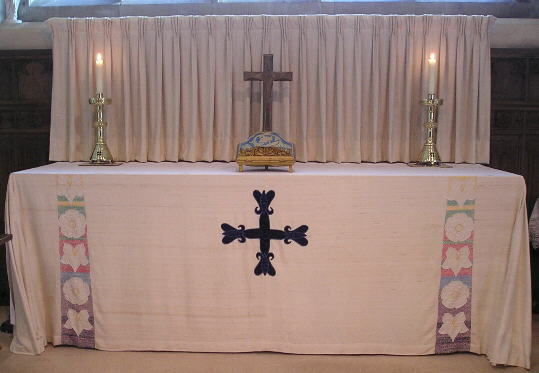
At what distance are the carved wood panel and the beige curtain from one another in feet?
0.74

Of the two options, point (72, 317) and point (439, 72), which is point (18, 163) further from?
point (439, 72)

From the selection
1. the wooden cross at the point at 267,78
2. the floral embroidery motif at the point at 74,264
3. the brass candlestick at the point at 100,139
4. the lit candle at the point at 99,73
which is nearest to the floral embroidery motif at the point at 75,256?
the floral embroidery motif at the point at 74,264

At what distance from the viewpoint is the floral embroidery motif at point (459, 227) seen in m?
2.98

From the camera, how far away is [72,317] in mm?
3119

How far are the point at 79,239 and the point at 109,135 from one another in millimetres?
847

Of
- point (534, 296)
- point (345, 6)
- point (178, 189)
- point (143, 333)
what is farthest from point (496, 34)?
point (143, 333)

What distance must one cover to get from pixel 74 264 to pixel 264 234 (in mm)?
1029

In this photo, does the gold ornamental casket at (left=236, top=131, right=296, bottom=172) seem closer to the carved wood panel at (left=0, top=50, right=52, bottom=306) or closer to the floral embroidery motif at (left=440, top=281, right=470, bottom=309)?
the floral embroidery motif at (left=440, top=281, right=470, bottom=309)

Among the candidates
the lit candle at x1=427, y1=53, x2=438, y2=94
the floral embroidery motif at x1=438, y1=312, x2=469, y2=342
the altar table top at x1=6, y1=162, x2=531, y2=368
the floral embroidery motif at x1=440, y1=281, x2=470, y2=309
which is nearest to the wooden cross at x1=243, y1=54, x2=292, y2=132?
the altar table top at x1=6, y1=162, x2=531, y2=368

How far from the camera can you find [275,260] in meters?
3.01

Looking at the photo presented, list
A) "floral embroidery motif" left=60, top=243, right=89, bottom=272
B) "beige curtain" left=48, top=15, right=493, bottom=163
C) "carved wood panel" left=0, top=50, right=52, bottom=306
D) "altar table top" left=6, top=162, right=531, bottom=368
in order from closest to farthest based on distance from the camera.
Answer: "altar table top" left=6, top=162, right=531, bottom=368, "floral embroidery motif" left=60, top=243, right=89, bottom=272, "beige curtain" left=48, top=15, right=493, bottom=163, "carved wood panel" left=0, top=50, right=52, bottom=306

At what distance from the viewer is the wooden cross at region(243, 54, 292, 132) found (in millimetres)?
3371

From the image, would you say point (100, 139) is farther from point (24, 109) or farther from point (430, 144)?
point (430, 144)

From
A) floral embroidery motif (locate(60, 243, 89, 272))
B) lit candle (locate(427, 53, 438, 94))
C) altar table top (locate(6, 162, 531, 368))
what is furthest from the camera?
lit candle (locate(427, 53, 438, 94))
